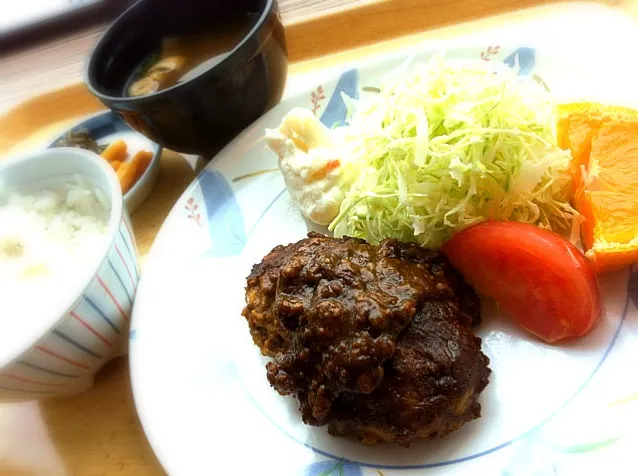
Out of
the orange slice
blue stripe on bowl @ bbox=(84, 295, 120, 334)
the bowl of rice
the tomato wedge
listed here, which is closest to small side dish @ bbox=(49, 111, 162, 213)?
the bowl of rice

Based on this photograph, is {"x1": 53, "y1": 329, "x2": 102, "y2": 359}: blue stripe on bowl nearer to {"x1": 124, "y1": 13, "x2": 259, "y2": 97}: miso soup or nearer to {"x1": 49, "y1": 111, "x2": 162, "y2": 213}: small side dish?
{"x1": 49, "y1": 111, "x2": 162, "y2": 213}: small side dish

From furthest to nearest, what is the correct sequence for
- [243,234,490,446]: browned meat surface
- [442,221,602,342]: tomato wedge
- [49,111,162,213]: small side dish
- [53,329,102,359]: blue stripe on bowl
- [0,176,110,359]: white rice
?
[49,111,162,213]: small side dish → [0,176,110,359]: white rice → [53,329,102,359]: blue stripe on bowl → [442,221,602,342]: tomato wedge → [243,234,490,446]: browned meat surface

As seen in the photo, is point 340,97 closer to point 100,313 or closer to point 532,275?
point 532,275

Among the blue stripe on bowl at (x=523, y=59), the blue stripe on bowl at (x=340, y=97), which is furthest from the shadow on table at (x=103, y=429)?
the blue stripe on bowl at (x=523, y=59)

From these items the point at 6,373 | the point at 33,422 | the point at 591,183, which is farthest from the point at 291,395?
the point at 591,183

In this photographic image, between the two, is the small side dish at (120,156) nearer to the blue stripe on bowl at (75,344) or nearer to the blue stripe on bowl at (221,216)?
the blue stripe on bowl at (221,216)
